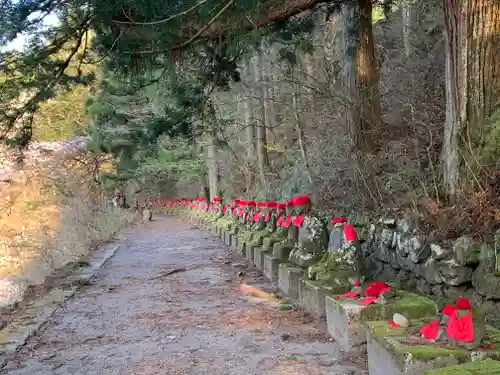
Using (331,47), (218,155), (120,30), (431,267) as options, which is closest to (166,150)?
(218,155)

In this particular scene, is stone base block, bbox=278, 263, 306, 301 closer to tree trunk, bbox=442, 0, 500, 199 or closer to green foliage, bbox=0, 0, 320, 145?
tree trunk, bbox=442, 0, 500, 199

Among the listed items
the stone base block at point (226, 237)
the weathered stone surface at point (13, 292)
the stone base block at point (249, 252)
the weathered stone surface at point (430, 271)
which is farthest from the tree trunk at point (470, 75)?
the stone base block at point (226, 237)

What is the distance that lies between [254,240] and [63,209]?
884 cm

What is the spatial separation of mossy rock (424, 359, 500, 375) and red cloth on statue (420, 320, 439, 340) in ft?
1.62

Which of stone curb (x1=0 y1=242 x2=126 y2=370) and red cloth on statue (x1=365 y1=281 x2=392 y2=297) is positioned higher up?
red cloth on statue (x1=365 y1=281 x2=392 y2=297)

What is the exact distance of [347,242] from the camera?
16.8 ft

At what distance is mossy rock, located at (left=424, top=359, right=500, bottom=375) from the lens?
248 centimetres

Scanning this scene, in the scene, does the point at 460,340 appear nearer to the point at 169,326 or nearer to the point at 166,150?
the point at 169,326

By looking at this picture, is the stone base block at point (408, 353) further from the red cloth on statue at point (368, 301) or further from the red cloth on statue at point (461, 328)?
the red cloth on statue at point (368, 301)

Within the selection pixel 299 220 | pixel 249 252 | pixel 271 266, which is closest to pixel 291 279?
pixel 299 220

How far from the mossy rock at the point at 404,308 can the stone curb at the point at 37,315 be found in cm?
296

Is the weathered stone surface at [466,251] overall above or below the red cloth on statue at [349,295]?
above

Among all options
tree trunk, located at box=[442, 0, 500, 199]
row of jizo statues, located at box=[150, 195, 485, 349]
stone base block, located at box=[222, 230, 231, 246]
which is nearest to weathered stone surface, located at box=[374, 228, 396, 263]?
row of jizo statues, located at box=[150, 195, 485, 349]

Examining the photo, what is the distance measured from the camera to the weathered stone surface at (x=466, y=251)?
12.5 feet
